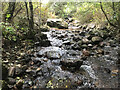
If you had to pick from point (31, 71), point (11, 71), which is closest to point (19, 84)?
point (11, 71)

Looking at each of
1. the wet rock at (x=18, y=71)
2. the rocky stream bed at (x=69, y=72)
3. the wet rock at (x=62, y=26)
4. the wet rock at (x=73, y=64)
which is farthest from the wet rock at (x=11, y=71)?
the wet rock at (x=62, y=26)

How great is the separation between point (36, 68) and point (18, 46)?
1960 millimetres

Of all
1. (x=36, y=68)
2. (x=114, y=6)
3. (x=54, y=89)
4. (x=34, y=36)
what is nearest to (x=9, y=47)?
(x=36, y=68)

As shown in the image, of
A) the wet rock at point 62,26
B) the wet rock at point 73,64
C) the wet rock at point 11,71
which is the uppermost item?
the wet rock at point 62,26

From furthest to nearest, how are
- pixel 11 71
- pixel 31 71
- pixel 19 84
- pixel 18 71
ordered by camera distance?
pixel 31 71, pixel 18 71, pixel 11 71, pixel 19 84

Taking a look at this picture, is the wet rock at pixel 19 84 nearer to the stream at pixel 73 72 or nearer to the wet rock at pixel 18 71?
the stream at pixel 73 72

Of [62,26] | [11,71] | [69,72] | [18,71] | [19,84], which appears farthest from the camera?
[62,26]

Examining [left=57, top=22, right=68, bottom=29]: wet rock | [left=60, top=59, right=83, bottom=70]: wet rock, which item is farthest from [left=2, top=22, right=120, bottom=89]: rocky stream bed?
[left=57, top=22, right=68, bottom=29]: wet rock

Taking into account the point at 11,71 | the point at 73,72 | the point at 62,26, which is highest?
the point at 62,26

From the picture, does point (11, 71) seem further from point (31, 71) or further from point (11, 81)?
point (31, 71)

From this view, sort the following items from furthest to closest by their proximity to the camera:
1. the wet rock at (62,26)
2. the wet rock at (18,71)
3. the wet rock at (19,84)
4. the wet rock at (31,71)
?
1. the wet rock at (62,26)
2. the wet rock at (31,71)
3. the wet rock at (18,71)
4. the wet rock at (19,84)

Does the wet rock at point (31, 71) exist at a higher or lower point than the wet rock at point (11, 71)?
lower

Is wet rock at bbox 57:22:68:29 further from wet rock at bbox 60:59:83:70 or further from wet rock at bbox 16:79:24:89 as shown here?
wet rock at bbox 16:79:24:89

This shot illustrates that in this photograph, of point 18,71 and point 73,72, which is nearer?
point 18,71
